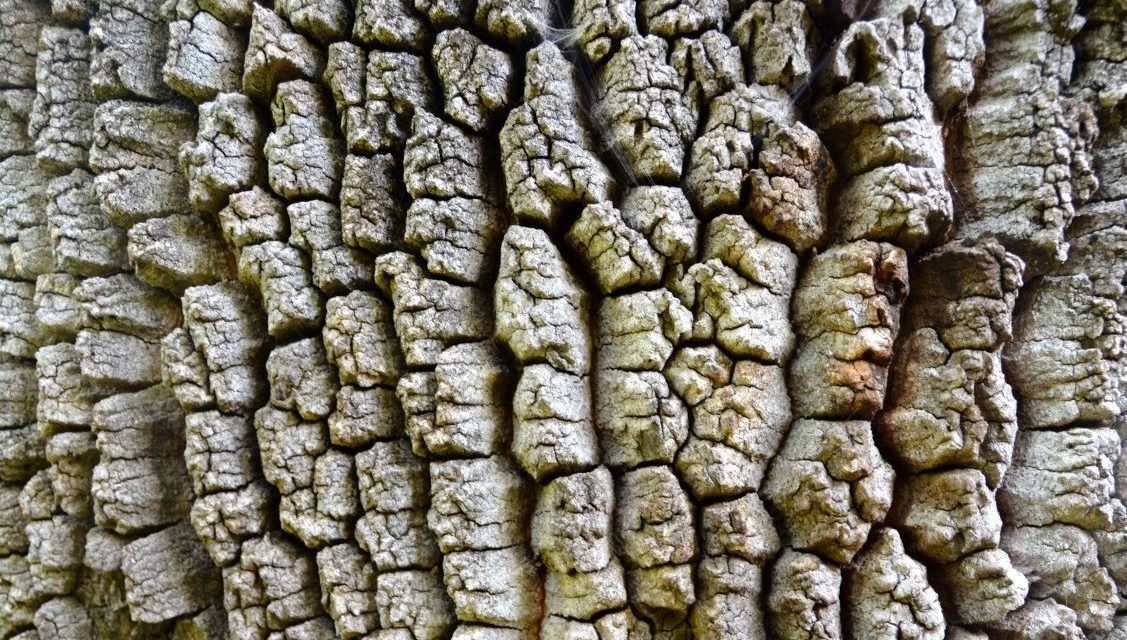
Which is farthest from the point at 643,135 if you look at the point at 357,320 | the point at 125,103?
the point at 125,103

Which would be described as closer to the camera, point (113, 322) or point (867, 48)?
point (867, 48)

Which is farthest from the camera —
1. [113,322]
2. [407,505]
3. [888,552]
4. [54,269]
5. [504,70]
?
[54,269]

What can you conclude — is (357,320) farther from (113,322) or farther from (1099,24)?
(1099,24)

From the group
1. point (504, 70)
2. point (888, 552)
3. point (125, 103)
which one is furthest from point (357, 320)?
point (888, 552)

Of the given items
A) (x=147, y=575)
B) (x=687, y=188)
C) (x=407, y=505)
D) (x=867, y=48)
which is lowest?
(x=147, y=575)

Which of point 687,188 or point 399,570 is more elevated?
point 687,188

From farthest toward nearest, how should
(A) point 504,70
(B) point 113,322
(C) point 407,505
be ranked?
1. (B) point 113,322
2. (A) point 504,70
3. (C) point 407,505
